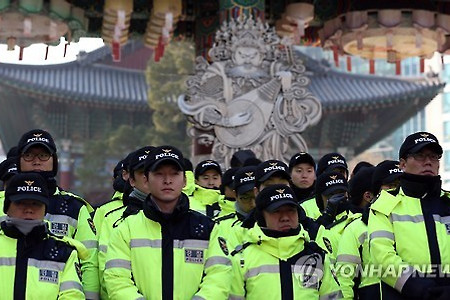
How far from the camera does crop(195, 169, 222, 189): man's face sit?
8703 millimetres

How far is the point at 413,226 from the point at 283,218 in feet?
2.35

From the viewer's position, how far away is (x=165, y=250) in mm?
5379

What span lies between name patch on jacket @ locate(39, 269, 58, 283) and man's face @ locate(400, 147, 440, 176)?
204 cm

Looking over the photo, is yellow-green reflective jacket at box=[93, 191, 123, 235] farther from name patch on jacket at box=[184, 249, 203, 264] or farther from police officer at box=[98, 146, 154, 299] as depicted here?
name patch on jacket at box=[184, 249, 203, 264]

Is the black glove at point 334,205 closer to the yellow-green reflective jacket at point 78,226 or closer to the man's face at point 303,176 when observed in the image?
the man's face at point 303,176

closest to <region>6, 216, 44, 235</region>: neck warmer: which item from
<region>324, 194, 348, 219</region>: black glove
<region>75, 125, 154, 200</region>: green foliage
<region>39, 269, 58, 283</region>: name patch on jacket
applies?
<region>39, 269, 58, 283</region>: name patch on jacket

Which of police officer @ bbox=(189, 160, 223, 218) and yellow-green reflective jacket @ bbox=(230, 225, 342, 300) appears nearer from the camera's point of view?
yellow-green reflective jacket @ bbox=(230, 225, 342, 300)

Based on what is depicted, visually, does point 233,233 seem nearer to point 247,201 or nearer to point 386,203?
point 247,201

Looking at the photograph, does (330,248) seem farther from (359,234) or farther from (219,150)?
(219,150)

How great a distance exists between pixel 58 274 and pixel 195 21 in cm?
1065

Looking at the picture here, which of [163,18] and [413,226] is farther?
[163,18]

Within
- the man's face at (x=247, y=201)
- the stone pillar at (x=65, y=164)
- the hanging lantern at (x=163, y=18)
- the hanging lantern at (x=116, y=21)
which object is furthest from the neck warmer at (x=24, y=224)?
the stone pillar at (x=65, y=164)

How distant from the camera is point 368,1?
14.7 m

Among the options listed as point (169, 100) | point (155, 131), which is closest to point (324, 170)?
point (169, 100)
